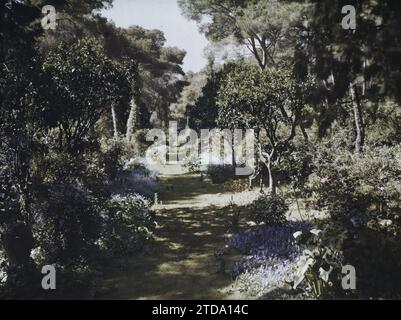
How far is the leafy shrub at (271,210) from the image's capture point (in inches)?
475

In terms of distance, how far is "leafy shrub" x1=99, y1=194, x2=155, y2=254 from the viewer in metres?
11.5

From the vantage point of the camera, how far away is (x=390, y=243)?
8.33m

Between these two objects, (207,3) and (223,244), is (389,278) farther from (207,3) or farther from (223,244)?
(207,3)

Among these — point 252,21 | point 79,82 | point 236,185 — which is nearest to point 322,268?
point 79,82

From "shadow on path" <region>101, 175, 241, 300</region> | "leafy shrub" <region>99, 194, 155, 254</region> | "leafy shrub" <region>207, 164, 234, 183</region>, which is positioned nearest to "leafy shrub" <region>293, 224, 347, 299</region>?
"shadow on path" <region>101, 175, 241, 300</region>

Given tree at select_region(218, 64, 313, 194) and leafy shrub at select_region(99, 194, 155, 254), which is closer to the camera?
leafy shrub at select_region(99, 194, 155, 254)

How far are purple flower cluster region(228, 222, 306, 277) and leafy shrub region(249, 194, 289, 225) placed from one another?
0.24 m

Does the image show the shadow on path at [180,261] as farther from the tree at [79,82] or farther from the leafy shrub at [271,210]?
the tree at [79,82]

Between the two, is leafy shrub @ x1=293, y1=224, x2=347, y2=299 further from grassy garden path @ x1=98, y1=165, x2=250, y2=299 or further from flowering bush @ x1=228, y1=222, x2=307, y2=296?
grassy garden path @ x1=98, y1=165, x2=250, y2=299

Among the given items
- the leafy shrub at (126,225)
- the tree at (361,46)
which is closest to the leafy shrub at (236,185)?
the leafy shrub at (126,225)

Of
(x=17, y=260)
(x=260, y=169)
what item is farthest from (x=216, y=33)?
(x=17, y=260)

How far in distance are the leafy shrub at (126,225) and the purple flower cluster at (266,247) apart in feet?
8.70

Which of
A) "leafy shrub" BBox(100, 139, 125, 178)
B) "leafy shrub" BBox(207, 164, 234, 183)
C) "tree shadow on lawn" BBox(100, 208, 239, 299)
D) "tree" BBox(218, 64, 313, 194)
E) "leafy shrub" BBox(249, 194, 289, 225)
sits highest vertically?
"tree" BBox(218, 64, 313, 194)

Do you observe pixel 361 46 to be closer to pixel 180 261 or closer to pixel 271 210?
pixel 271 210
